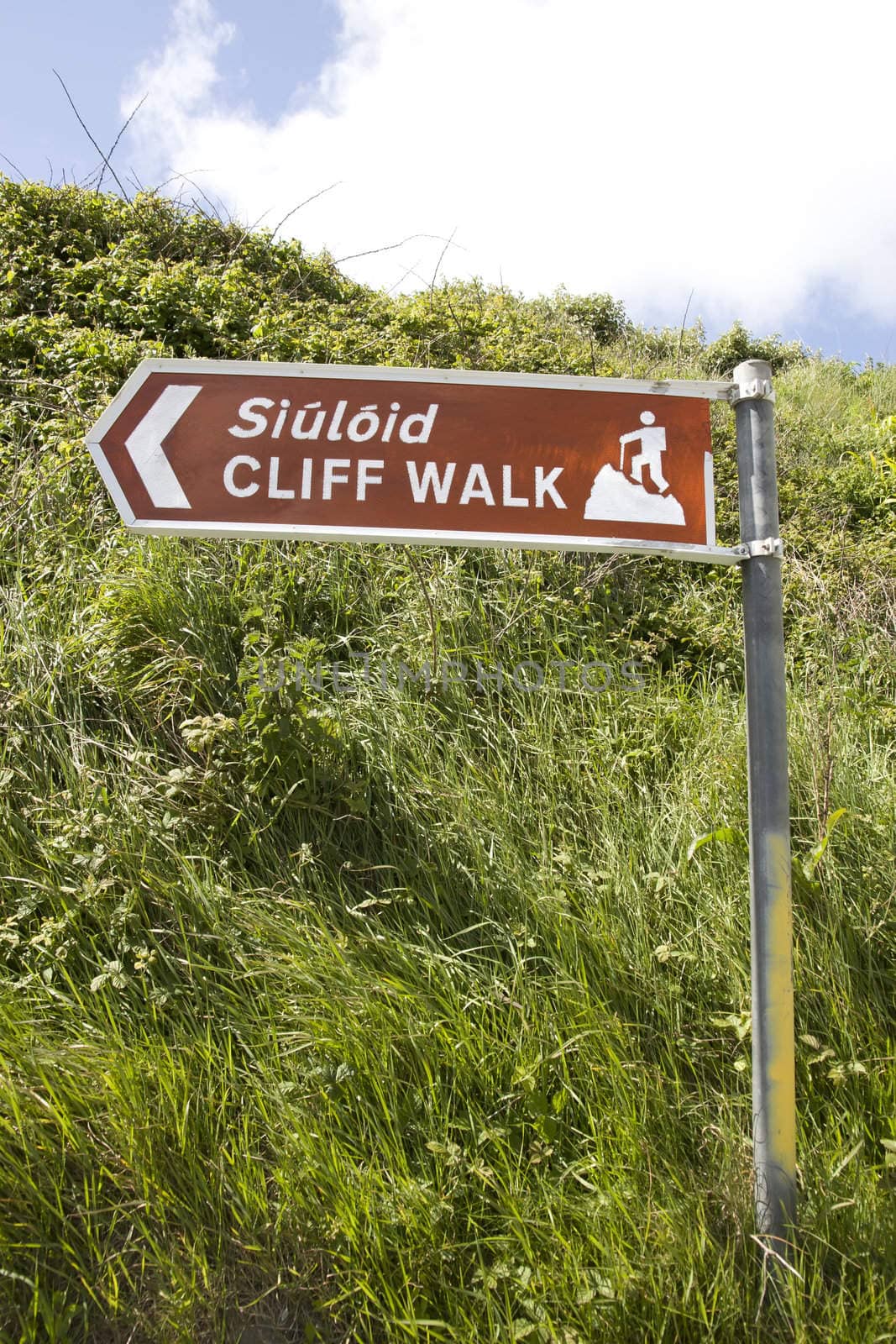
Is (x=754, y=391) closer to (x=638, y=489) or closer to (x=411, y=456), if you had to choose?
(x=638, y=489)

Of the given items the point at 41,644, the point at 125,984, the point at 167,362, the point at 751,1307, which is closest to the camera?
the point at 751,1307

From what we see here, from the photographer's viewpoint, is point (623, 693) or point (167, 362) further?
point (623, 693)

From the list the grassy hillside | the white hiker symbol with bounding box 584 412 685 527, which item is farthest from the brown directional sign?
the grassy hillside

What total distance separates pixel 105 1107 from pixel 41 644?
5.60ft

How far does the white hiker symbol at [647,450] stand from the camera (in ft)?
5.66

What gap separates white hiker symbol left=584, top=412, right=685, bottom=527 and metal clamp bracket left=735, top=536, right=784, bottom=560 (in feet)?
0.42

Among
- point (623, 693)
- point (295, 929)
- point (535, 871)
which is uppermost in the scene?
point (623, 693)

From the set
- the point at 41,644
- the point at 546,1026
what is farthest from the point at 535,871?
the point at 41,644

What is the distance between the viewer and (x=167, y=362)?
5.97ft

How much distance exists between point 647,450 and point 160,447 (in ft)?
3.17

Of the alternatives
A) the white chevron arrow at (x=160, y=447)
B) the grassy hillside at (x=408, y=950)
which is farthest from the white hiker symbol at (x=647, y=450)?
the grassy hillside at (x=408, y=950)

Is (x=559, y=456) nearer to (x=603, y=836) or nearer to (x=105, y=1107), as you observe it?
(x=603, y=836)

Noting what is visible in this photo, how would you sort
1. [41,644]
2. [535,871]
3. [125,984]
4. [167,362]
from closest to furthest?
[167,362] → [125,984] → [535,871] → [41,644]

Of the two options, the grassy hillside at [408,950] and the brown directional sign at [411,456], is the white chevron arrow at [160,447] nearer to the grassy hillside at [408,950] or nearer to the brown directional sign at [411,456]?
the brown directional sign at [411,456]
